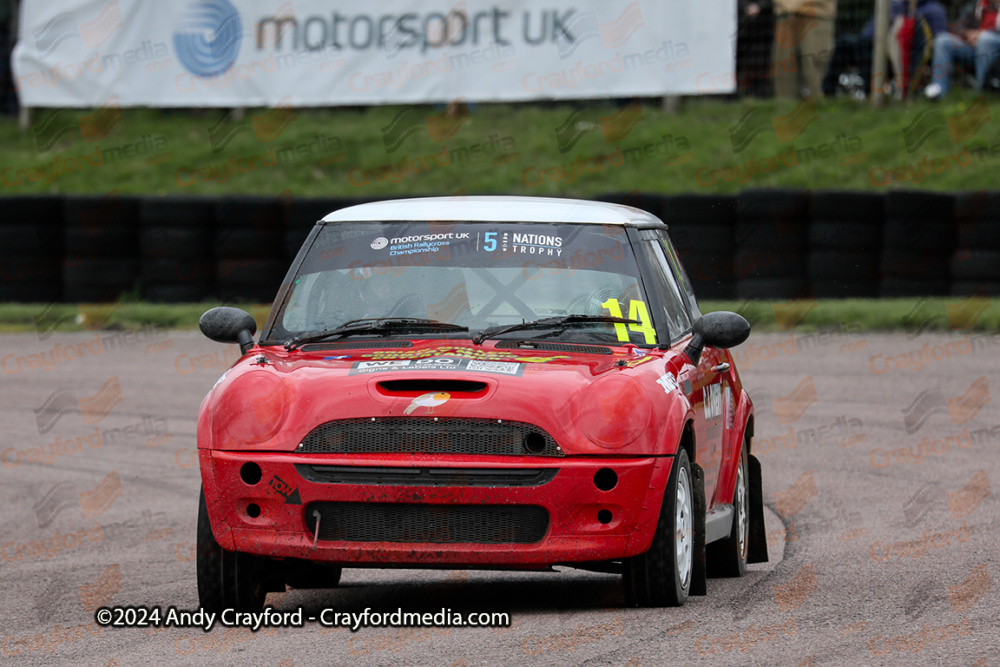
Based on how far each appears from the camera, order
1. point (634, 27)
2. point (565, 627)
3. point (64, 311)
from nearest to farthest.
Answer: point (565, 627) < point (64, 311) < point (634, 27)

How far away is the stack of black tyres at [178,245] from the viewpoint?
1902 cm

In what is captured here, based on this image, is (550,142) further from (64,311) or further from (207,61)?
(64,311)

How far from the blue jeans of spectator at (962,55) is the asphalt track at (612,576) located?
7490 millimetres

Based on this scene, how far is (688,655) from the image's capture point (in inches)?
196

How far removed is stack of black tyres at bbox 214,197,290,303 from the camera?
741 inches

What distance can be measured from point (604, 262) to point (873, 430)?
17.9 feet

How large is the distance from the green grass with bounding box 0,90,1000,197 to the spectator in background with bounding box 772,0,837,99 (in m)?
0.33

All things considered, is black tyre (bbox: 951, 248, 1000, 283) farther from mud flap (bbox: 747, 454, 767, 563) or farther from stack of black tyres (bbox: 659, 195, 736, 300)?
mud flap (bbox: 747, 454, 767, 563)

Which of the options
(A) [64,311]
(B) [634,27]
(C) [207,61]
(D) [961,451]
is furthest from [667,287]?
(C) [207,61]

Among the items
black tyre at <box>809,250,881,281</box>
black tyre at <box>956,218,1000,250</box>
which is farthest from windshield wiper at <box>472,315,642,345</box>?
black tyre at <box>956,218,1000,250</box>

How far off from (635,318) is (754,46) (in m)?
16.6

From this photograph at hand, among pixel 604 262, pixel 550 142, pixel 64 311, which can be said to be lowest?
pixel 64 311

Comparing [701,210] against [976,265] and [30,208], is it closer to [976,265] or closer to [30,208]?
[976,265]

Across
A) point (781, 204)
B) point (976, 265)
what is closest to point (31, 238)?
point (781, 204)
